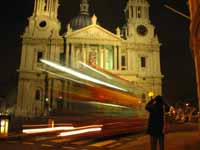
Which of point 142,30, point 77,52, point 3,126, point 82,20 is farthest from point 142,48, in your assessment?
point 3,126

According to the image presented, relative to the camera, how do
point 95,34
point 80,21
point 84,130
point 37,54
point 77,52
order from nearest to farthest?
point 84,130 → point 37,54 → point 77,52 → point 95,34 → point 80,21

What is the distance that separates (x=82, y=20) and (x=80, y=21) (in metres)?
0.49

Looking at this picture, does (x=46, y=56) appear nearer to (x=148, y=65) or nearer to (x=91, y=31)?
(x=91, y=31)

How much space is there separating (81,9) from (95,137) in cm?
4982

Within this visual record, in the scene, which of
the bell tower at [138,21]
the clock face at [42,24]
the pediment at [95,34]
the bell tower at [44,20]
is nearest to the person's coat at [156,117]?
the pediment at [95,34]

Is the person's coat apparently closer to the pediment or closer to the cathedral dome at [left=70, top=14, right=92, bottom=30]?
the pediment

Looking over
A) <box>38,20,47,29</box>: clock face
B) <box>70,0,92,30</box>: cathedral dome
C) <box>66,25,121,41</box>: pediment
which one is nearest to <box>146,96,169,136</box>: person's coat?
<box>66,25,121,41</box>: pediment

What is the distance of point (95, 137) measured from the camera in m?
11.8

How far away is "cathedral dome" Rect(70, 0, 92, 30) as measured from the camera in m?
53.5

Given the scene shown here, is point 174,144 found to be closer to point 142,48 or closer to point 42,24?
point 142,48

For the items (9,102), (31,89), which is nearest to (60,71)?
(31,89)

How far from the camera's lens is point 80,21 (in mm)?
54250

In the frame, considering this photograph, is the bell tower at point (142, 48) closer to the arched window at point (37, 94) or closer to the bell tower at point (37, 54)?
the bell tower at point (37, 54)

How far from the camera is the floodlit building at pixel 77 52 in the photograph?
42781 millimetres
